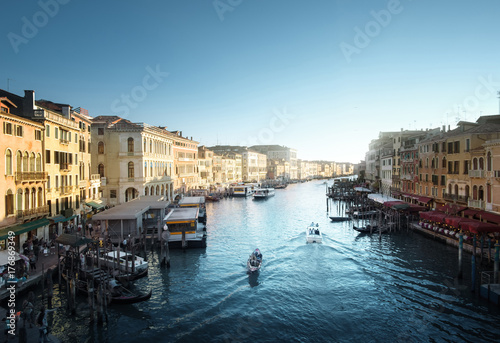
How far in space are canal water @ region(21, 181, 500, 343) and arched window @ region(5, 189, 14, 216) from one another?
7871mm

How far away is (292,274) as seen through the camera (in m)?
21.4

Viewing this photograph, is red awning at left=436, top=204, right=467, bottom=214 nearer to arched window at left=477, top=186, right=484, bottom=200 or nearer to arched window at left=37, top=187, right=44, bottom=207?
arched window at left=477, top=186, right=484, bottom=200


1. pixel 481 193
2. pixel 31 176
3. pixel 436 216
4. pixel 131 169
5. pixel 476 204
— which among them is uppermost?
pixel 131 169

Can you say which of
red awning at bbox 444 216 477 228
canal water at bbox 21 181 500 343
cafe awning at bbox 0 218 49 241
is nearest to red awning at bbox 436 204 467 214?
red awning at bbox 444 216 477 228

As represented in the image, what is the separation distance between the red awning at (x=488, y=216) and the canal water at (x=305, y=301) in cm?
337

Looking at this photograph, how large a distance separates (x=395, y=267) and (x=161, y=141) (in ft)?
119

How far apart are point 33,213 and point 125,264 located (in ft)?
26.5

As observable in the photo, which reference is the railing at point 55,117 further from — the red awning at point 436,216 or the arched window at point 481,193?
the arched window at point 481,193

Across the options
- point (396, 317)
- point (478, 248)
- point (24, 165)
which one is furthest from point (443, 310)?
point (24, 165)

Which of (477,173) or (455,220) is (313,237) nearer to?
(455,220)

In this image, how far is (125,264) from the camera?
20047 mm

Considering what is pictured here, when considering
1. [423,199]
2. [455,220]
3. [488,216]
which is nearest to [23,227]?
[455,220]

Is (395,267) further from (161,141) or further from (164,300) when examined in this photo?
(161,141)

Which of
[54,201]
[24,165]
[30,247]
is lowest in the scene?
[30,247]
